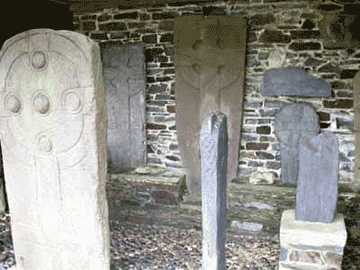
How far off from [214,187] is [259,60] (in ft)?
9.28

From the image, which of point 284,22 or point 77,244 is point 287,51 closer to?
point 284,22

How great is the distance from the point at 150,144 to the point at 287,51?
2.46 metres

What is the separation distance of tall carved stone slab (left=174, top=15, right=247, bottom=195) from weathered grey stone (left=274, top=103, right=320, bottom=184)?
0.60 metres

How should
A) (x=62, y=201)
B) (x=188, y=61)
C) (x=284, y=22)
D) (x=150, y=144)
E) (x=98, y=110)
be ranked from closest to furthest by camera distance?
1. (x=98, y=110)
2. (x=62, y=201)
3. (x=284, y=22)
4. (x=188, y=61)
5. (x=150, y=144)

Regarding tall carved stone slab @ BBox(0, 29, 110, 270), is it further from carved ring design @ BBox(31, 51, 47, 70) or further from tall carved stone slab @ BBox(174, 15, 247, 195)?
tall carved stone slab @ BBox(174, 15, 247, 195)

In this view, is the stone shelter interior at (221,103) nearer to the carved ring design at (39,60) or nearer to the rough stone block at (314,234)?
the rough stone block at (314,234)

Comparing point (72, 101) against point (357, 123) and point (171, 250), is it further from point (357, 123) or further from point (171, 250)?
point (357, 123)

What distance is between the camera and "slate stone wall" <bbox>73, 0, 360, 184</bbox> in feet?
15.6

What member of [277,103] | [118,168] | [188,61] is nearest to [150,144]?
[118,168]

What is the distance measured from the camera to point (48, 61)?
2785 mm

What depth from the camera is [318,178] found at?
3025 millimetres

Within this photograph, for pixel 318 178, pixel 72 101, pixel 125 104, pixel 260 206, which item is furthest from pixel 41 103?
pixel 260 206

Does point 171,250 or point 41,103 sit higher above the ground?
point 41,103

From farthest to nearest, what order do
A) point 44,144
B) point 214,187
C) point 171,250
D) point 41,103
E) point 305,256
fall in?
point 171,250 → point 305,256 → point 44,144 → point 41,103 → point 214,187
